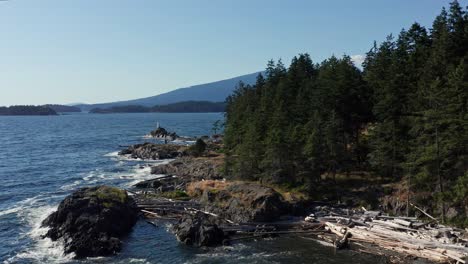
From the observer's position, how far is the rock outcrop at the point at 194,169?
69.6 metres

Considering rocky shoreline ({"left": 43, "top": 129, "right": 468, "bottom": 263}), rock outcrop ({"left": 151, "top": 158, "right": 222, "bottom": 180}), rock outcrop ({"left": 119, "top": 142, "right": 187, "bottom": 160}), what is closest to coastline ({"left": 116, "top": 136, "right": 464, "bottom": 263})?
rocky shoreline ({"left": 43, "top": 129, "right": 468, "bottom": 263})

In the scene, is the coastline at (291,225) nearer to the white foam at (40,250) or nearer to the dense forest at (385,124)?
the dense forest at (385,124)

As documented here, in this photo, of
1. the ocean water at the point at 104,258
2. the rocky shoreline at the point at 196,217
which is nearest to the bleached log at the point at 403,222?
the rocky shoreline at the point at 196,217

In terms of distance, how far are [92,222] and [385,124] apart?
109 ft

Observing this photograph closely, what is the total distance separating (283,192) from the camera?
52.0 m

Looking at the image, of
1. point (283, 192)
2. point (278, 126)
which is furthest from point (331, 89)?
point (283, 192)

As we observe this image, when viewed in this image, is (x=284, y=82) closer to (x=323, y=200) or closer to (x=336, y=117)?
(x=336, y=117)

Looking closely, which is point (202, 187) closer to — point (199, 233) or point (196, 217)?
point (196, 217)

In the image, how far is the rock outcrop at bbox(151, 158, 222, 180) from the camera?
69.6m

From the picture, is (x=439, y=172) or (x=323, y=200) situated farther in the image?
(x=323, y=200)

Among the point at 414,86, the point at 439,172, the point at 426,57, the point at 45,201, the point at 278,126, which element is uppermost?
the point at 426,57

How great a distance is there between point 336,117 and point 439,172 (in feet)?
59.9

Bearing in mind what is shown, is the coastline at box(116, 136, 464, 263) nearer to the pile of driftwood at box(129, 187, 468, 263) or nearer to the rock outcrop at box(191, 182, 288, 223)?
the pile of driftwood at box(129, 187, 468, 263)

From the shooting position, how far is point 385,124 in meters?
49.5
